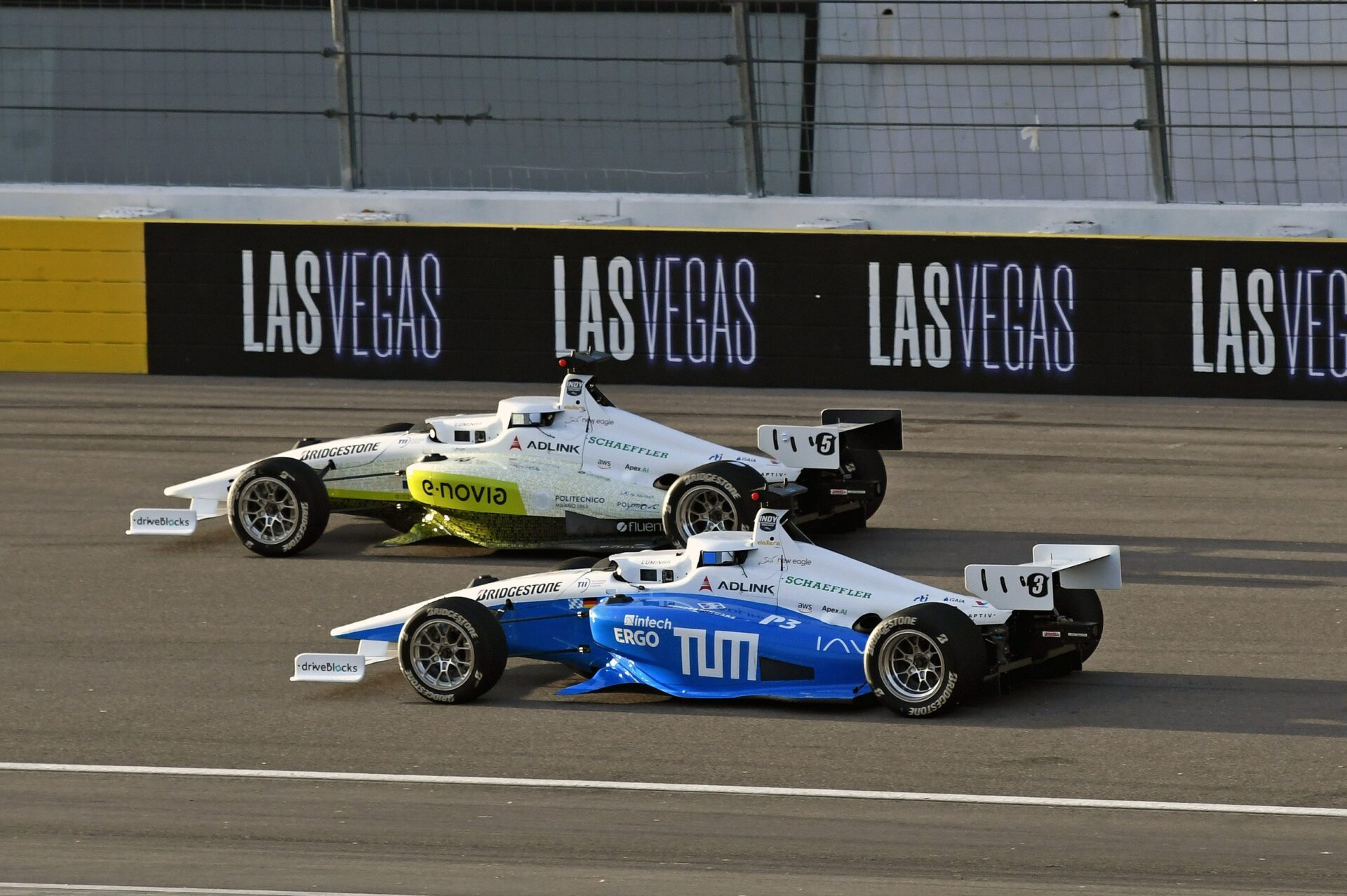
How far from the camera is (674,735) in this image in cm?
877

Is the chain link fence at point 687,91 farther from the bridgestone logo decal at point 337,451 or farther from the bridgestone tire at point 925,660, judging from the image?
the bridgestone tire at point 925,660

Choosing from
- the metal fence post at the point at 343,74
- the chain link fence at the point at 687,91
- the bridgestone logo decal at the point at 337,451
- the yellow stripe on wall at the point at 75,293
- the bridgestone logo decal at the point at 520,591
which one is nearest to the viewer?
the bridgestone logo decal at the point at 520,591

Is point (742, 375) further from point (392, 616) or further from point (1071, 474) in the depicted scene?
point (392, 616)

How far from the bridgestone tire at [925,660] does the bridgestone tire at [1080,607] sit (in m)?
0.62

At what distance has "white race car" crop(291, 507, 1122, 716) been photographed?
894cm

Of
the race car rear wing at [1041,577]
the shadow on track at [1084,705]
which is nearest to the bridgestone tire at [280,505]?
the shadow on track at [1084,705]

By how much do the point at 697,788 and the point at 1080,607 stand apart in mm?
2161

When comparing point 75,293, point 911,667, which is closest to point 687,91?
point 75,293

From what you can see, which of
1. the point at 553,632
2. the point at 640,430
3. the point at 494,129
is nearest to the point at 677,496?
the point at 640,430

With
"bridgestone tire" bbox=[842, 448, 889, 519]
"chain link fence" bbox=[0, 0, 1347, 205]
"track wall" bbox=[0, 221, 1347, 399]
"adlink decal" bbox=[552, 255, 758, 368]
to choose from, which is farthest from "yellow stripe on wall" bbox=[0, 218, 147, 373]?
"bridgestone tire" bbox=[842, 448, 889, 519]

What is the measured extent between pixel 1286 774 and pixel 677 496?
4.36 meters

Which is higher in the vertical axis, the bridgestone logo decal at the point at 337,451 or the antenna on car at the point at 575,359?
the antenna on car at the point at 575,359

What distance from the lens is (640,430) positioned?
1232cm

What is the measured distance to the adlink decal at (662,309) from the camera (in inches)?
722
